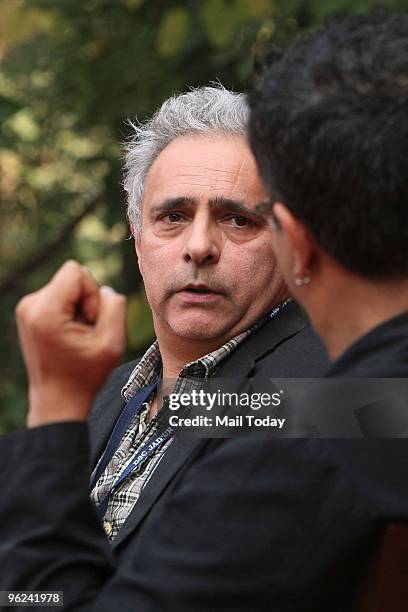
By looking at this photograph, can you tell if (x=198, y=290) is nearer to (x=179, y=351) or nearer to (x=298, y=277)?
(x=179, y=351)

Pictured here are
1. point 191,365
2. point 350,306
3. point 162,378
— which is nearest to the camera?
point 350,306

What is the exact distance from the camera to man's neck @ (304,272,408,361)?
1357 mm

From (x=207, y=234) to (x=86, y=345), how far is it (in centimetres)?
103

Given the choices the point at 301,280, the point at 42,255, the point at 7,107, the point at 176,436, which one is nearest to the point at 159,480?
the point at 176,436

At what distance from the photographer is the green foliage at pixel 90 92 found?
13.0 feet

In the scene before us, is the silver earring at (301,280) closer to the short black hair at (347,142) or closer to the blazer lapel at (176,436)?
the short black hair at (347,142)

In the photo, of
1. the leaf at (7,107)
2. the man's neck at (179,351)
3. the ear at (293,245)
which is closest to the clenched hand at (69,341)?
the ear at (293,245)

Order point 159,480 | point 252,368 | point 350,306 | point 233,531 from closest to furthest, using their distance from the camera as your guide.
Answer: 1. point 233,531
2. point 350,306
3. point 159,480
4. point 252,368

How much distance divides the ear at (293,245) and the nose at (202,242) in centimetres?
95

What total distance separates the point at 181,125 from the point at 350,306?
1295 millimetres

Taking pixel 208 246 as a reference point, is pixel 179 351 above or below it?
below

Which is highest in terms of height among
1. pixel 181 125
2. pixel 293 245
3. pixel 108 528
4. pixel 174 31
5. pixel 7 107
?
pixel 174 31

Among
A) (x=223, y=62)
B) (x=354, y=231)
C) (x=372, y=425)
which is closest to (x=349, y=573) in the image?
(x=372, y=425)

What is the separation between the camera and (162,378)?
101 inches
